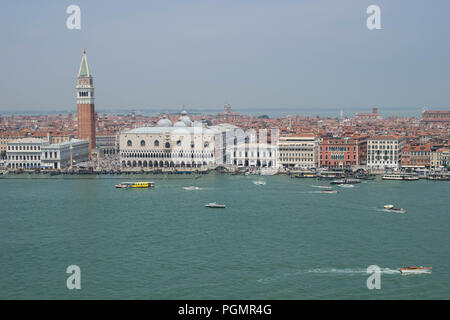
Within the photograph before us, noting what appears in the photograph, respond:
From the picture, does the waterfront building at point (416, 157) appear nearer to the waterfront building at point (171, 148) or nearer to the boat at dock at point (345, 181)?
the boat at dock at point (345, 181)

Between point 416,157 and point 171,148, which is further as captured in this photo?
point 171,148

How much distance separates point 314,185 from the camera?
16.3m

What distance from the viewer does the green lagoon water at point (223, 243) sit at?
761cm

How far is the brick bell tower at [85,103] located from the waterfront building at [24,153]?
2221 mm

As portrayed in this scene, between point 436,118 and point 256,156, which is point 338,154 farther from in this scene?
point 436,118

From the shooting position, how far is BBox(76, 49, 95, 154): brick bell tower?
2259 cm

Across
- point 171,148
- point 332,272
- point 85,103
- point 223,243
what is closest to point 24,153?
point 85,103

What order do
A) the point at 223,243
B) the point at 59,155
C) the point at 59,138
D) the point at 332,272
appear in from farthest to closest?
1. the point at 59,138
2. the point at 59,155
3. the point at 223,243
4. the point at 332,272

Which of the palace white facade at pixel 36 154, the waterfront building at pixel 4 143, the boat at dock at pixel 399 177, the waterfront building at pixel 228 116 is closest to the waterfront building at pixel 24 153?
the palace white facade at pixel 36 154

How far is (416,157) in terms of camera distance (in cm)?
1983

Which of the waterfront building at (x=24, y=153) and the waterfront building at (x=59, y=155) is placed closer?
the waterfront building at (x=59, y=155)

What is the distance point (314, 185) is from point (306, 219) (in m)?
4.93

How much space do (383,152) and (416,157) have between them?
3.56ft

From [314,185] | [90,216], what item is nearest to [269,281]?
[90,216]
